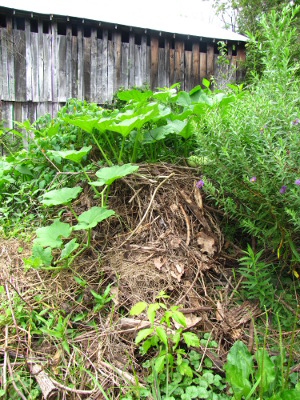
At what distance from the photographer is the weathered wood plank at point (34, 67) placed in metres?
7.10

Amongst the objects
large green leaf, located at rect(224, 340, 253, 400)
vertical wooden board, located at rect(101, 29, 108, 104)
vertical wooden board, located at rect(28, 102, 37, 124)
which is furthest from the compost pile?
vertical wooden board, located at rect(101, 29, 108, 104)

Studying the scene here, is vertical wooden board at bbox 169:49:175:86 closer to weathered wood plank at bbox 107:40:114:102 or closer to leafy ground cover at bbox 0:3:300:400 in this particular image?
weathered wood plank at bbox 107:40:114:102

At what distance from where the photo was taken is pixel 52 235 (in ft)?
5.50

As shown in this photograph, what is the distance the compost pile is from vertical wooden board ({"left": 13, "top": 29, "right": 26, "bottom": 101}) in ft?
20.0

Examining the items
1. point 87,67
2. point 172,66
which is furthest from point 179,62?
point 87,67

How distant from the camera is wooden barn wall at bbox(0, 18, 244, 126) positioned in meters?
7.04

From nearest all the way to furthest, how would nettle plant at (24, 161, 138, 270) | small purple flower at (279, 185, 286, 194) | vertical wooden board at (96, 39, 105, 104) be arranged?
small purple flower at (279, 185, 286, 194)
nettle plant at (24, 161, 138, 270)
vertical wooden board at (96, 39, 105, 104)

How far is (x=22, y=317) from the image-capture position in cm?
146

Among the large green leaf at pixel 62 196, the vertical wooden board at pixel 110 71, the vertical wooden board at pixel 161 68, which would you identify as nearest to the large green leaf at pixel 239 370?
the large green leaf at pixel 62 196

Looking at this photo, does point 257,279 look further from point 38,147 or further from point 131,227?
point 38,147

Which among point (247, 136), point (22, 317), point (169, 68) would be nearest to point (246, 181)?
point (247, 136)

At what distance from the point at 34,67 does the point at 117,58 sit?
80.8 inches

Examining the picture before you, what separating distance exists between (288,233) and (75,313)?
1089 millimetres

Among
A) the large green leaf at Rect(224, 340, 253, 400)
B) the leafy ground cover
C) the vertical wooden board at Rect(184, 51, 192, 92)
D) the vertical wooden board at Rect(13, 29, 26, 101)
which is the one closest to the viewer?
the large green leaf at Rect(224, 340, 253, 400)
